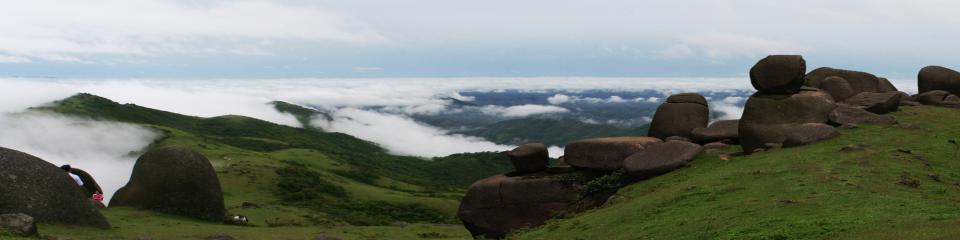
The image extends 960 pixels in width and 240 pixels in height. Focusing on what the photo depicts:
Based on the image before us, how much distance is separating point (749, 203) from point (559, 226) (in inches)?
424

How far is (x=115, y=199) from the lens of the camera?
186ft

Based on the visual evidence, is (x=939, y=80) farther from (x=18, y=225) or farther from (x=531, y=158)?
(x=18, y=225)

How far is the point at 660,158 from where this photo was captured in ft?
135

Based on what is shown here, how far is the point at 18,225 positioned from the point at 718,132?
1503 inches

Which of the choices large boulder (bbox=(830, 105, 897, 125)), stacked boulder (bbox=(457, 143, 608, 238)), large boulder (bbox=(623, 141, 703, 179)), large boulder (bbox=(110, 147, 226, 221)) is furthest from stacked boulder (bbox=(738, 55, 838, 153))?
large boulder (bbox=(110, 147, 226, 221))

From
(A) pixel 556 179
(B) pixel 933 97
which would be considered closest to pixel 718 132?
(A) pixel 556 179

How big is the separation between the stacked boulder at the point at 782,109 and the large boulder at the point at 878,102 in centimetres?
348

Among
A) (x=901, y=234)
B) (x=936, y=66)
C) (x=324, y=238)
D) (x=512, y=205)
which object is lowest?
(x=324, y=238)

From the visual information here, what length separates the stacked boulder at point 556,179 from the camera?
41.0m

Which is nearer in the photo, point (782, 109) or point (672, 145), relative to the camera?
point (672, 145)

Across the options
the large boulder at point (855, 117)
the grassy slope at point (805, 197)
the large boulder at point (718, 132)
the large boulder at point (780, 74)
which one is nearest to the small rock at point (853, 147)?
the grassy slope at point (805, 197)

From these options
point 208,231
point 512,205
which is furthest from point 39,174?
point 512,205

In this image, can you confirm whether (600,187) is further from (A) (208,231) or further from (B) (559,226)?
(A) (208,231)

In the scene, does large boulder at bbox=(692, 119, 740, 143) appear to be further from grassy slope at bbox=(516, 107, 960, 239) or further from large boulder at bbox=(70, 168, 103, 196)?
large boulder at bbox=(70, 168, 103, 196)
